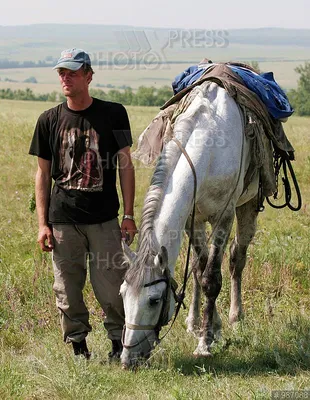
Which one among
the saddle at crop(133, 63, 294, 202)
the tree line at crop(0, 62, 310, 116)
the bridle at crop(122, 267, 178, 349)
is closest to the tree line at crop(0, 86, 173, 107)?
the tree line at crop(0, 62, 310, 116)

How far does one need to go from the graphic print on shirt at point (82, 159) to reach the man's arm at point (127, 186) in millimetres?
179

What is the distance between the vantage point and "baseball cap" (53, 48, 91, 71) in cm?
451

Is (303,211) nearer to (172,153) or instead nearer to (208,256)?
(208,256)

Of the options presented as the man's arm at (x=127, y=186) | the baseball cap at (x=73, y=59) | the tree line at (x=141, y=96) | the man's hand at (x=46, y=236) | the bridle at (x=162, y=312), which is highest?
the tree line at (x=141, y=96)

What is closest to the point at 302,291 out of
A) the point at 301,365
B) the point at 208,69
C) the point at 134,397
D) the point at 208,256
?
the point at 208,256

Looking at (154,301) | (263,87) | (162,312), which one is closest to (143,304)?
(154,301)

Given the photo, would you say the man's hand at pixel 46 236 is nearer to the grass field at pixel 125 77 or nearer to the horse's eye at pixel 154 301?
the horse's eye at pixel 154 301

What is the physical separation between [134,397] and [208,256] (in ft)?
6.18

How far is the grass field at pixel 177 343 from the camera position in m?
4.07

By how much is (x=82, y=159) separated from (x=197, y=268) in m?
1.72

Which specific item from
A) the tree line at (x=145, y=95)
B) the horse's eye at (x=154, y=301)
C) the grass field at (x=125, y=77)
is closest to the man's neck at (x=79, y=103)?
the horse's eye at (x=154, y=301)

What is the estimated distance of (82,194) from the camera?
4676 millimetres

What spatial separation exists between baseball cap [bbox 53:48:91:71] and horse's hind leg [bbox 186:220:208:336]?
1.77 m

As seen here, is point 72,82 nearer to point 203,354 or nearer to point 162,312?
point 162,312
